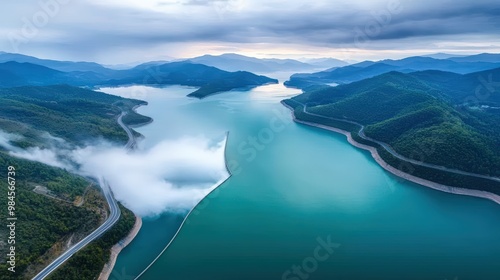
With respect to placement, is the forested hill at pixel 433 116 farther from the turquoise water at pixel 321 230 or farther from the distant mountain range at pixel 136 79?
the distant mountain range at pixel 136 79

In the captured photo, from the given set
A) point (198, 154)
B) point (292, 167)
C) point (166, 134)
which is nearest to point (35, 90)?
point (166, 134)

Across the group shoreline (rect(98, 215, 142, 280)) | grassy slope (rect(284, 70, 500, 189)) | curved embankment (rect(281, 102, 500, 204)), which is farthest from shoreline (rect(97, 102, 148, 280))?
grassy slope (rect(284, 70, 500, 189))

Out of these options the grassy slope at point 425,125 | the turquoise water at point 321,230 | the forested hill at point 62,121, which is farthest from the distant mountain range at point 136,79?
the turquoise water at point 321,230

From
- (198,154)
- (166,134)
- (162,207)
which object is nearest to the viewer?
(162,207)

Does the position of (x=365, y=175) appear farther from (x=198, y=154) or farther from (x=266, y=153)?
(x=198, y=154)

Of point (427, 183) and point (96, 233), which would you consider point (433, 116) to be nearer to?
point (427, 183)

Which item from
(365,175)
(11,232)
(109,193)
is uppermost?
(11,232)
